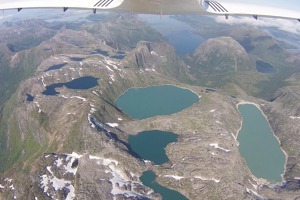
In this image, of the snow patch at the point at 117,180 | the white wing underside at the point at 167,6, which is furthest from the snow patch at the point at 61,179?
Answer: the white wing underside at the point at 167,6

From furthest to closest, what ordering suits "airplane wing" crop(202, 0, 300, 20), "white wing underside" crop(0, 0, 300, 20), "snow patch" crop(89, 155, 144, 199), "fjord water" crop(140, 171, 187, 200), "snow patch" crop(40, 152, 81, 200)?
"fjord water" crop(140, 171, 187, 200) → "snow patch" crop(89, 155, 144, 199) → "snow patch" crop(40, 152, 81, 200) → "airplane wing" crop(202, 0, 300, 20) → "white wing underside" crop(0, 0, 300, 20)

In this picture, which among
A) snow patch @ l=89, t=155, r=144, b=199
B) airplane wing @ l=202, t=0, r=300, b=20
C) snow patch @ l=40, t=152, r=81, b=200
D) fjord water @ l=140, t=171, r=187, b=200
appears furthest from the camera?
fjord water @ l=140, t=171, r=187, b=200

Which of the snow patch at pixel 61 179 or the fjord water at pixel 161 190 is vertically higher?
the snow patch at pixel 61 179

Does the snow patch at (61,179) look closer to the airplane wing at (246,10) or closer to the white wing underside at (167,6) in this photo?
the white wing underside at (167,6)

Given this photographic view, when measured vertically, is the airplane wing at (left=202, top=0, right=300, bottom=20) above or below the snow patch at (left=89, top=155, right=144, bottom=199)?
above

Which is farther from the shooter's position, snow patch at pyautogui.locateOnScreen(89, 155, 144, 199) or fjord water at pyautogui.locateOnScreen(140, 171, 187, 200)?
fjord water at pyautogui.locateOnScreen(140, 171, 187, 200)

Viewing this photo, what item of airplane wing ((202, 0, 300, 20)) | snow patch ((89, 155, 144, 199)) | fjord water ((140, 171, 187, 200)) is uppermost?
airplane wing ((202, 0, 300, 20))

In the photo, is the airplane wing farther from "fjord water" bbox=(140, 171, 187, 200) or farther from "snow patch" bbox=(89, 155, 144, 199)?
"fjord water" bbox=(140, 171, 187, 200)

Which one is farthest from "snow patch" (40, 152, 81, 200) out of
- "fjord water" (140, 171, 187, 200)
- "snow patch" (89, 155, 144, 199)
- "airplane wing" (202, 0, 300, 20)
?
"airplane wing" (202, 0, 300, 20)

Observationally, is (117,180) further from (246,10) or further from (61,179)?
(246,10)
